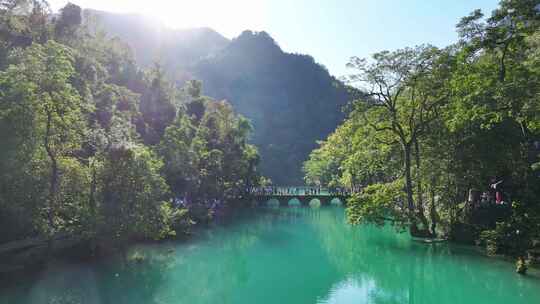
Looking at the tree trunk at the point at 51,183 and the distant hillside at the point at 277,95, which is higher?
the distant hillside at the point at 277,95

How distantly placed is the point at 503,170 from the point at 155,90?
39.4m

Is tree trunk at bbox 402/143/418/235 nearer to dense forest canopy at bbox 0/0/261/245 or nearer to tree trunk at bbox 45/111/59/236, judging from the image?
dense forest canopy at bbox 0/0/261/245

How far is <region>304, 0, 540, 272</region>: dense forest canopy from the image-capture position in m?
16.4

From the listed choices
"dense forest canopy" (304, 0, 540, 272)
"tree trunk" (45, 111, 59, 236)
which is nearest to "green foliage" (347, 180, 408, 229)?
"dense forest canopy" (304, 0, 540, 272)

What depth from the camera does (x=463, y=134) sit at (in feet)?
69.3

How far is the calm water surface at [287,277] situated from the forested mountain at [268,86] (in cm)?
7691

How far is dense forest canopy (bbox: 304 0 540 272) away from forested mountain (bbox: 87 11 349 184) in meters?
76.7

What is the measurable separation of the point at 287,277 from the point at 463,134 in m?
11.3

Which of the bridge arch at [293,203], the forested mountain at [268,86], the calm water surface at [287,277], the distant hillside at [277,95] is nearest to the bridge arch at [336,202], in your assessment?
the bridge arch at [293,203]

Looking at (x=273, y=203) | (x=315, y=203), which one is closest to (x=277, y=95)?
(x=315, y=203)

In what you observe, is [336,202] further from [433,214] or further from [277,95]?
[277,95]

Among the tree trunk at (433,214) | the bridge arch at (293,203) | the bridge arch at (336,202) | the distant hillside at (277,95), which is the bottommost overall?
the bridge arch at (293,203)

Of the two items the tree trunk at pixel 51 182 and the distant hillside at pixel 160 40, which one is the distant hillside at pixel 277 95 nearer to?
the distant hillside at pixel 160 40

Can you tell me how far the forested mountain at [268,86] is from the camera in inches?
4264
